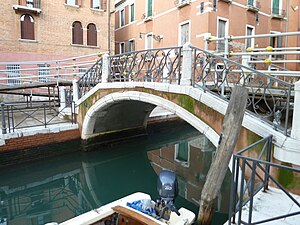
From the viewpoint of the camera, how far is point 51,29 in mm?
14977

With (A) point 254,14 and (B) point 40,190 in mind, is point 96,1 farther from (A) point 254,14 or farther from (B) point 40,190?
(B) point 40,190

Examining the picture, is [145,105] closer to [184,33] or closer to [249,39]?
[184,33]

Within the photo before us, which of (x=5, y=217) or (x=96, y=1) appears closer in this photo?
(x=5, y=217)

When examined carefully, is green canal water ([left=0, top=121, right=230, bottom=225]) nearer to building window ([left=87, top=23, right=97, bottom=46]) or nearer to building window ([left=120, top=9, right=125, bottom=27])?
building window ([left=87, top=23, right=97, bottom=46])

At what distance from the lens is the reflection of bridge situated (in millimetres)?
3582

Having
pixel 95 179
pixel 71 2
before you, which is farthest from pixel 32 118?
pixel 71 2

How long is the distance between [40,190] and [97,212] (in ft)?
10.9

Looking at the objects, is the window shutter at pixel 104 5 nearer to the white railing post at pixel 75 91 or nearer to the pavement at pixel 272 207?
the white railing post at pixel 75 91

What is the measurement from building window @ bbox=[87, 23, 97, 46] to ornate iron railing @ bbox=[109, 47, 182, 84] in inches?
397

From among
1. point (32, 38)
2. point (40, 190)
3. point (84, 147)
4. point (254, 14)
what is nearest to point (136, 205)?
point (40, 190)

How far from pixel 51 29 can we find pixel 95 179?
11445mm

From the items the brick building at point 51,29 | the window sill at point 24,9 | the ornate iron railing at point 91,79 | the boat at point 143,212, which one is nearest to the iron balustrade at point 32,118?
the ornate iron railing at point 91,79

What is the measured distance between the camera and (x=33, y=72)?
14.4 metres

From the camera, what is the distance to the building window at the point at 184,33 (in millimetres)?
12188
